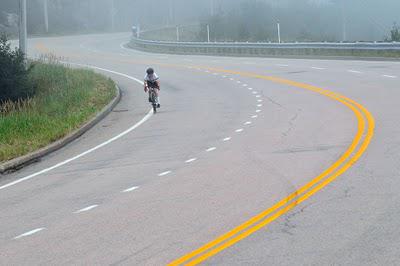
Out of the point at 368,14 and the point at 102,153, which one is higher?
the point at 368,14

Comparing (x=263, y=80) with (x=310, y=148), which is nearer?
(x=310, y=148)

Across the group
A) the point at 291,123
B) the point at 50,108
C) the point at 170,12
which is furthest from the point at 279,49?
the point at 170,12

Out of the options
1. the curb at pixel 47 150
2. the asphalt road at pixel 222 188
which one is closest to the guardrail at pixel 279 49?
the asphalt road at pixel 222 188

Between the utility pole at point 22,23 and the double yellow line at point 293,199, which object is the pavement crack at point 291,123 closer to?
the double yellow line at point 293,199

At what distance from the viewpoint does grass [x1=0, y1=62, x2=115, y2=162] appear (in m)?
18.9

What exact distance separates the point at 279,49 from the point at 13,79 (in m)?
25.1

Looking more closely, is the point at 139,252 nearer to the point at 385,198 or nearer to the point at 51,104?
the point at 385,198

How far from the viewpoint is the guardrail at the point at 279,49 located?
40888mm

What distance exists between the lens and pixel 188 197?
11.4 metres

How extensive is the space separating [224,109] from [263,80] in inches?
358

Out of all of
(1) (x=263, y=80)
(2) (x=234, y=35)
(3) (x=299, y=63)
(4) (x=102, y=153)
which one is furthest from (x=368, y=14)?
(4) (x=102, y=153)

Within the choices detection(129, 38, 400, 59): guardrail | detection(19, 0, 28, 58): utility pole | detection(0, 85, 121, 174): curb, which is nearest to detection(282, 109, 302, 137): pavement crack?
detection(0, 85, 121, 174): curb

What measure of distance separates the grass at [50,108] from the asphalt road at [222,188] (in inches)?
27.7

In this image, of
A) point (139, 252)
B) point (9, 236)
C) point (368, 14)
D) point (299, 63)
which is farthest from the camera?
point (368, 14)
